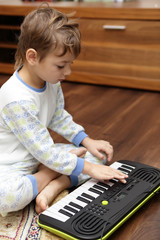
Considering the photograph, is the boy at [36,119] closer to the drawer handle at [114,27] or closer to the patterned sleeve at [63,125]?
the patterned sleeve at [63,125]

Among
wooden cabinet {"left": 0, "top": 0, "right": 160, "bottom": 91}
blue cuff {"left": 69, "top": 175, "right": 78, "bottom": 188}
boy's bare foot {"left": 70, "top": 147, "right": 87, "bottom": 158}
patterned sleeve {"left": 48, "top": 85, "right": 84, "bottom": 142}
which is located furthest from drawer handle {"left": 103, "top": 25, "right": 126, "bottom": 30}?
blue cuff {"left": 69, "top": 175, "right": 78, "bottom": 188}

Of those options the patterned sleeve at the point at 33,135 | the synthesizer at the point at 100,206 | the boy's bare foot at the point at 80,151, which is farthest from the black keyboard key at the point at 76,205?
the boy's bare foot at the point at 80,151

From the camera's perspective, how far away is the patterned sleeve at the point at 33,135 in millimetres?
1172

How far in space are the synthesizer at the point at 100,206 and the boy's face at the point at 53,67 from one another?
1.22ft

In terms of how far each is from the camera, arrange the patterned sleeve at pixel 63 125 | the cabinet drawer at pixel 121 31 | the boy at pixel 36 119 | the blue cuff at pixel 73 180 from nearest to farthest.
Result: the boy at pixel 36 119, the blue cuff at pixel 73 180, the patterned sleeve at pixel 63 125, the cabinet drawer at pixel 121 31

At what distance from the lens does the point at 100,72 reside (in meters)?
2.45

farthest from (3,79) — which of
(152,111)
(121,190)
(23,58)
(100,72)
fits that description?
(121,190)

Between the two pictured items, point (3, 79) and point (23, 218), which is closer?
point (23, 218)

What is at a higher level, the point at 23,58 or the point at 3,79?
the point at 23,58

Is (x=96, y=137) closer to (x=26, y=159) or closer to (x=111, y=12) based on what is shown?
(x=26, y=159)

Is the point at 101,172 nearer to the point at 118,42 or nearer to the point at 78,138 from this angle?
the point at 78,138

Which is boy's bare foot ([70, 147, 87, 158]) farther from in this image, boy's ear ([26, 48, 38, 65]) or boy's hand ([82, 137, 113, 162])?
boy's ear ([26, 48, 38, 65])

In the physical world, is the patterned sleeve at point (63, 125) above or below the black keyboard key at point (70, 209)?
above

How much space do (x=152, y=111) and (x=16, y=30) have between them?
1209 mm
